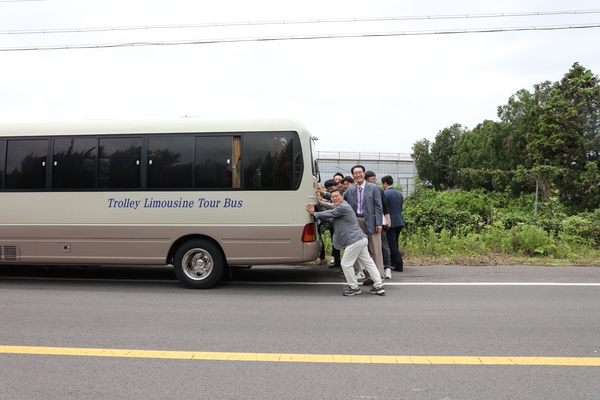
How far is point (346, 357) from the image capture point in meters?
5.09

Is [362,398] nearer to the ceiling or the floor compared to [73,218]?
nearer to the floor

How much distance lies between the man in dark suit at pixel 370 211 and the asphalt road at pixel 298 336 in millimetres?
685

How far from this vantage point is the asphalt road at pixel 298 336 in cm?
438

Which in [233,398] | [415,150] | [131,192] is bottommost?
[233,398]

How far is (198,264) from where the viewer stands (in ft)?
28.2

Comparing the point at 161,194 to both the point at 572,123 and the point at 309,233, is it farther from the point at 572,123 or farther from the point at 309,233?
the point at 572,123

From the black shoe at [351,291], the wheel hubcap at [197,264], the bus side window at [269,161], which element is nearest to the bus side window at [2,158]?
the wheel hubcap at [197,264]

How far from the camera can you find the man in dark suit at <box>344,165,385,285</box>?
28.6ft

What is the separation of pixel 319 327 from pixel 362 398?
208 cm

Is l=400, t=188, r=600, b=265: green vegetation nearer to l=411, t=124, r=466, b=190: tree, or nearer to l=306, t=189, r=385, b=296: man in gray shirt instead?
l=306, t=189, r=385, b=296: man in gray shirt

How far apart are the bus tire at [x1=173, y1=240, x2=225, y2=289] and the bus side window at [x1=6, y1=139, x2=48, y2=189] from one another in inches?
105

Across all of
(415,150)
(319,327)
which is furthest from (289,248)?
(415,150)

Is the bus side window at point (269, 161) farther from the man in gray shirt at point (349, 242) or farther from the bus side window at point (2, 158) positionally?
the bus side window at point (2, 158)

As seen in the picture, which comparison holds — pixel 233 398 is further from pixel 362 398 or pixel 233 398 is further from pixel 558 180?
pixel 558 180
